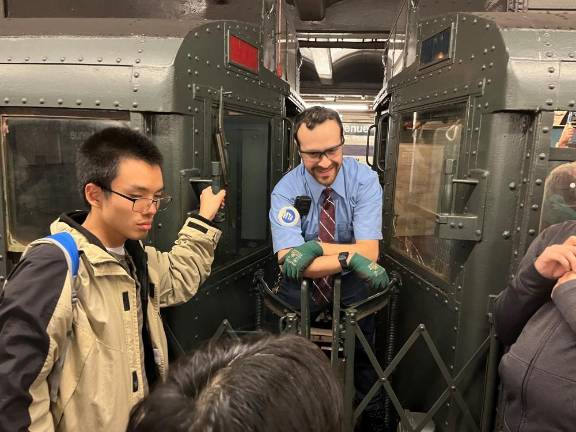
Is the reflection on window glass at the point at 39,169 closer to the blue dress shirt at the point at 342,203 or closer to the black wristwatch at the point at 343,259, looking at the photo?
the blue dress shirt at the point at 342,203

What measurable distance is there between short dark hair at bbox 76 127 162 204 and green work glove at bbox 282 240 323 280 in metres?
0.98

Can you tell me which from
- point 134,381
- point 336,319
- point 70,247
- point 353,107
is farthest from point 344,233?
point 353,107

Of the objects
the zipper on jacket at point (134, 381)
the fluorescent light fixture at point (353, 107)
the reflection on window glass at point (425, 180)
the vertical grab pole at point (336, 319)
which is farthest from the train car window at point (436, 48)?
the fluorescent light fixture at point (353, 107)

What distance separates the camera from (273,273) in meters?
4.83

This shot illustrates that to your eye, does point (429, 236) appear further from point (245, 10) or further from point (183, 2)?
point (183, 2)

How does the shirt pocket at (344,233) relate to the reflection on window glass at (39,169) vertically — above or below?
below

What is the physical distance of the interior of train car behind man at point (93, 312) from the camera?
4.77 feet

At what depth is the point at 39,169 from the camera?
286 centimetres

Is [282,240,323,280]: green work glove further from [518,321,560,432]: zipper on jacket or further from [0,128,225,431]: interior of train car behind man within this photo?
[518,321,560,432]: zipper on jacket

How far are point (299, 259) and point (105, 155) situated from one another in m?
1.16

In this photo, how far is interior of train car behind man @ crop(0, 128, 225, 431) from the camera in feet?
4.77

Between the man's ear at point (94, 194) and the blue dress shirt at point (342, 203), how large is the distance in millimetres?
1204

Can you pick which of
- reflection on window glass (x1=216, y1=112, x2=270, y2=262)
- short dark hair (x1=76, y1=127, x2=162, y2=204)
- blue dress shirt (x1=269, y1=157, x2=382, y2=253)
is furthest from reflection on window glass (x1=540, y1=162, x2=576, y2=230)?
short dark hair (x1=76, y1=127, x2=162, y2=204)

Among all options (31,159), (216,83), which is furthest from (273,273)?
(31,159)
